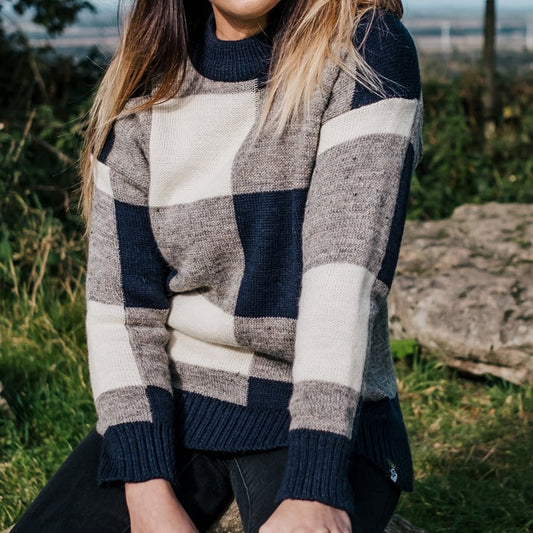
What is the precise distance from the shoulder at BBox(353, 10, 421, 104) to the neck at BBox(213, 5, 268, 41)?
10.0 inches

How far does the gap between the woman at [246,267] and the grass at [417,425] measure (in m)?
1.00

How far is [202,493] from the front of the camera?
1.86m

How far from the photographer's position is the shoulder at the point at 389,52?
5.66ft

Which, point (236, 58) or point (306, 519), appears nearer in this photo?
point (306, 519)

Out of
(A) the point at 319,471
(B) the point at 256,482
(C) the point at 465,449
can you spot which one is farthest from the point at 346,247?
(C) the point at 465,449

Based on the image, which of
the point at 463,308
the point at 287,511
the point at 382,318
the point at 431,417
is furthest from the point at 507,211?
the point at 287,511

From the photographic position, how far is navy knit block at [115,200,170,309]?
1932 mm

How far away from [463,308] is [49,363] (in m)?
1.66

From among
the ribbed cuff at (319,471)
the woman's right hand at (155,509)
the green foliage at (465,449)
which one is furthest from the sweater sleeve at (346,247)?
the green foliage at (465,449)

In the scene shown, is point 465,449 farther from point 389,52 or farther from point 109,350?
point 389,52

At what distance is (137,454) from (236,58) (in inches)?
33.3

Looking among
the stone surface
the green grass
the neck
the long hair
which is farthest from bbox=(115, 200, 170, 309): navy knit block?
the stone surface

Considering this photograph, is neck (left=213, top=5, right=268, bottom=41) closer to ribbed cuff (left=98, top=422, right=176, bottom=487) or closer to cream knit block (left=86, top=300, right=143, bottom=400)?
cream knit block (left=86, top=300, right=143, bottom=400)

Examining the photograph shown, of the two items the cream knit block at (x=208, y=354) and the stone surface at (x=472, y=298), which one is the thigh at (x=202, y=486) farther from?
the stone surface at (x=472, y=298)
